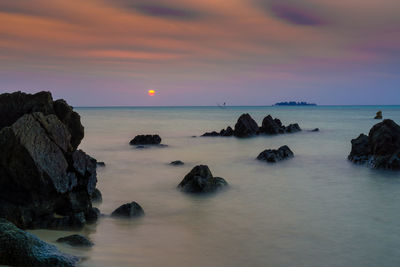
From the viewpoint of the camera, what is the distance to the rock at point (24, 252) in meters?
6.66

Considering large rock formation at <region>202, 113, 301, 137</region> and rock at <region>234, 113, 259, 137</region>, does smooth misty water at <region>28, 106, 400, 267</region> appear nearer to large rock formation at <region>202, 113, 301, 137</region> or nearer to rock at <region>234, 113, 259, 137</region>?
rock at <region>234, 113, 259, 137</region>

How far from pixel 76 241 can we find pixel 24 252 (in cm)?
156

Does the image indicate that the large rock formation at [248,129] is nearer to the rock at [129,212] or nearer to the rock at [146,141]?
the rock at [146,141]

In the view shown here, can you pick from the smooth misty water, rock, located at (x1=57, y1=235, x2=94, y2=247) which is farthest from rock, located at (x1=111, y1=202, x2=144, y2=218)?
rock, located at (x1=57, y1=235, x2=94, y2=247)

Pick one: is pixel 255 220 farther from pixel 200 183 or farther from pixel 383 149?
pixel 383 149

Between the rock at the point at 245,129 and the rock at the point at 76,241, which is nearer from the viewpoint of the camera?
the rock at the point at 76,241

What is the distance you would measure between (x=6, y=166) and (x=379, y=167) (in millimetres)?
16709

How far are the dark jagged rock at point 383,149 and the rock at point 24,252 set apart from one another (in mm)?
16511

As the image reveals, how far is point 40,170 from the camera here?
29.7 ft

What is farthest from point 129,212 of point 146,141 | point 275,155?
point 146,141

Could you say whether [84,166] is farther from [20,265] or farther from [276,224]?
[276,224]

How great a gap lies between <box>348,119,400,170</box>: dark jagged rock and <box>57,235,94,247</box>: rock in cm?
1554

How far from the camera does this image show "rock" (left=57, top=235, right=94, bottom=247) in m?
8.12

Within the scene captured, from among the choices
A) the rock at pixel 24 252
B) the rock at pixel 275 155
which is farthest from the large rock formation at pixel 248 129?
the rock at pixel 24 252
